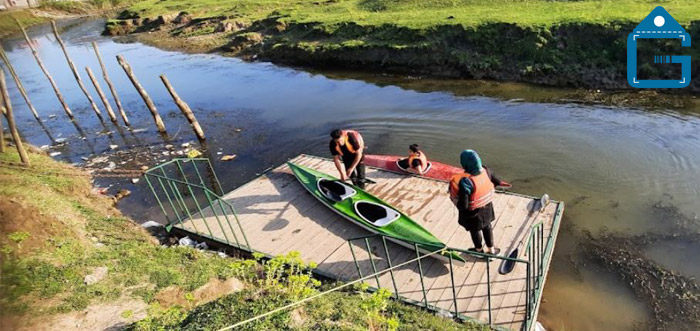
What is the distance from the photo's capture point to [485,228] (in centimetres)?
733

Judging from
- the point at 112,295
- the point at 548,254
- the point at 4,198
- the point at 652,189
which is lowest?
the point at 652,189

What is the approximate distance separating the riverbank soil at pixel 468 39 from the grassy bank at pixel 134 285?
17745mm

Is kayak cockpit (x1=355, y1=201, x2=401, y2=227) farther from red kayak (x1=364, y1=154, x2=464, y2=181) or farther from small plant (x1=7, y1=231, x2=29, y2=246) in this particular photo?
small plant (x1=7, y1=231, x2=29, y2=246)

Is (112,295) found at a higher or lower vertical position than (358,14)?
lower

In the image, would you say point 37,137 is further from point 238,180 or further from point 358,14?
point 358,14

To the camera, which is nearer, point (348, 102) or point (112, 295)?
point (112, 295)

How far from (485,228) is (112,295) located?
661cm

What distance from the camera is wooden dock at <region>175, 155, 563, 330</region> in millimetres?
7118

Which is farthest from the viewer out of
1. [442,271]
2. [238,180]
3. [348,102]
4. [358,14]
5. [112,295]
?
[358,14]

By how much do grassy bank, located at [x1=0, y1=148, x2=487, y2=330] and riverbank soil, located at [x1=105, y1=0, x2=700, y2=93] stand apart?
17745 millimetres

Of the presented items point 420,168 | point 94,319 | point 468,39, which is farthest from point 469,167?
point 468,39

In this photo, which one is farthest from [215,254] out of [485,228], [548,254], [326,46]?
[326,46]

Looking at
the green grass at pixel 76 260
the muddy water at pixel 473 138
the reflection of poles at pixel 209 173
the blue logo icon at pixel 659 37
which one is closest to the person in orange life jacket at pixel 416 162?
the muddy water at pixel 473 138

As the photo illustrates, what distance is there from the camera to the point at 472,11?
87.0 ft
